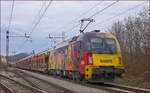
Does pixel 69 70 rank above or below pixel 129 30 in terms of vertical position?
below

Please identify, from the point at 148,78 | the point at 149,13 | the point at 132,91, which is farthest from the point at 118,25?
the point at 132,91

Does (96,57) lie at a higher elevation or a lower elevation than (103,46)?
lower

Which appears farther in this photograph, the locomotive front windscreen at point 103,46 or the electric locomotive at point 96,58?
the locomotive front windscreen at point 103,46

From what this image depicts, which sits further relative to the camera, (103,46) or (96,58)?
(103,46)

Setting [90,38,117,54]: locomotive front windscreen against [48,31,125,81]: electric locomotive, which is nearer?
[48,31,125,81]: electric locomotive

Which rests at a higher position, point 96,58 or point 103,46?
point 103,46

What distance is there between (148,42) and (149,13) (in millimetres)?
2951

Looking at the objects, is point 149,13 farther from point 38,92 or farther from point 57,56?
point 38,92

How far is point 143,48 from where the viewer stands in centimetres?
2173

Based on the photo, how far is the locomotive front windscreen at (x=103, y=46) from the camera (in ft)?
46.3

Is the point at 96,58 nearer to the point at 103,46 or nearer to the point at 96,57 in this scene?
the point at 96,57

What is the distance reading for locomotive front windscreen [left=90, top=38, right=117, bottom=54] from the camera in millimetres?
14126

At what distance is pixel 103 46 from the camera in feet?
47.2

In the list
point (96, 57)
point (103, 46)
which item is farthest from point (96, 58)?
point (103, 46)
